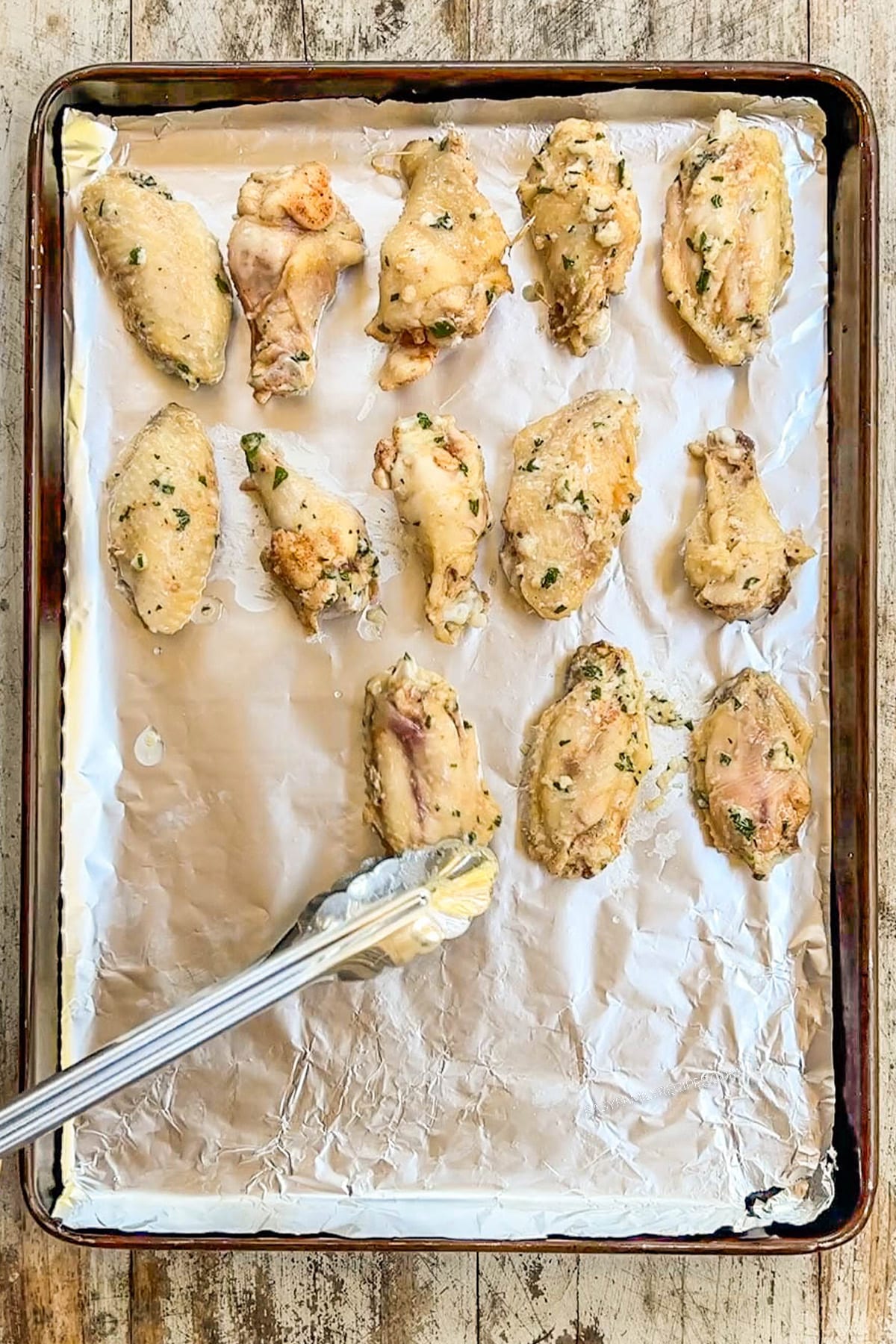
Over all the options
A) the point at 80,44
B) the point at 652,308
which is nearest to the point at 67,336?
the point at 80,44

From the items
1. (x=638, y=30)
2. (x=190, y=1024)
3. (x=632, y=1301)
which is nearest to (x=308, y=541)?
(x=190, y=1024)

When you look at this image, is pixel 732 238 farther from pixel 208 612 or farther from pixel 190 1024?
pixel 190 1024

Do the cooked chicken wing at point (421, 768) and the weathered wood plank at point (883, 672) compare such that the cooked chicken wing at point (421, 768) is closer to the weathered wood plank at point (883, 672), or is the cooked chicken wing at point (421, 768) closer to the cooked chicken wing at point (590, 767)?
the cooked chicken wing at point (590, 767)

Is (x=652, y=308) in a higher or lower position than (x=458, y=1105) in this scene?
higher

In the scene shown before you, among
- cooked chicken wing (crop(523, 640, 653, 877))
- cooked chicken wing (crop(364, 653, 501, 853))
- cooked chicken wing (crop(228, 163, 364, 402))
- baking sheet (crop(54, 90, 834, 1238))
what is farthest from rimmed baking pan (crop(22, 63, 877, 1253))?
cooked chicken wing (crop(364, 653, 501, 853))

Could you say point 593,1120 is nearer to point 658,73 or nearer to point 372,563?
point 372,563

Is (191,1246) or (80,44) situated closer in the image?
(191,1246)
